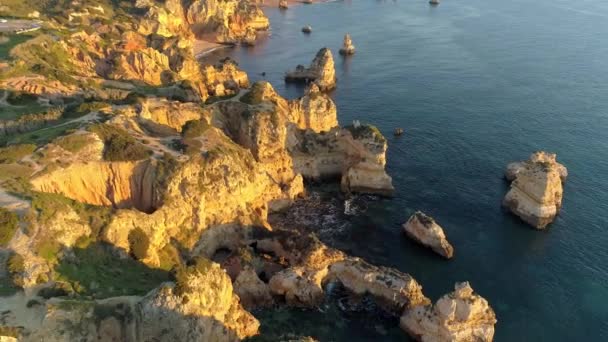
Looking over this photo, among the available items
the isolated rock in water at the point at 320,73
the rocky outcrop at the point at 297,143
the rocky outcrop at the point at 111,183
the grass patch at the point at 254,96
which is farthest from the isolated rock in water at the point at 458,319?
the isolated rock in water at the point at 320,73

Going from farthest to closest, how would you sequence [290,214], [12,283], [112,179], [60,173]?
[290,214] < [112,179] < [60,173] < [12,283]

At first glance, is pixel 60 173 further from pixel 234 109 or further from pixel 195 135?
pixel 234 109

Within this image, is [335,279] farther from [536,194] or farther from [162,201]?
[536,194]

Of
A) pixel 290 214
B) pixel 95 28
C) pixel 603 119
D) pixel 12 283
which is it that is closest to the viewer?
pixel 12 283

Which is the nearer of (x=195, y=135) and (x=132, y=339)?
(x=132, y=339)

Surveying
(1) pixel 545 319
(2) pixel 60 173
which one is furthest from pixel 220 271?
(1) pixel 545 319

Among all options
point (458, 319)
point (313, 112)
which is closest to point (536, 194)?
point (458, 319)

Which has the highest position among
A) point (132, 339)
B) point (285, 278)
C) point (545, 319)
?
point (132, 339)
